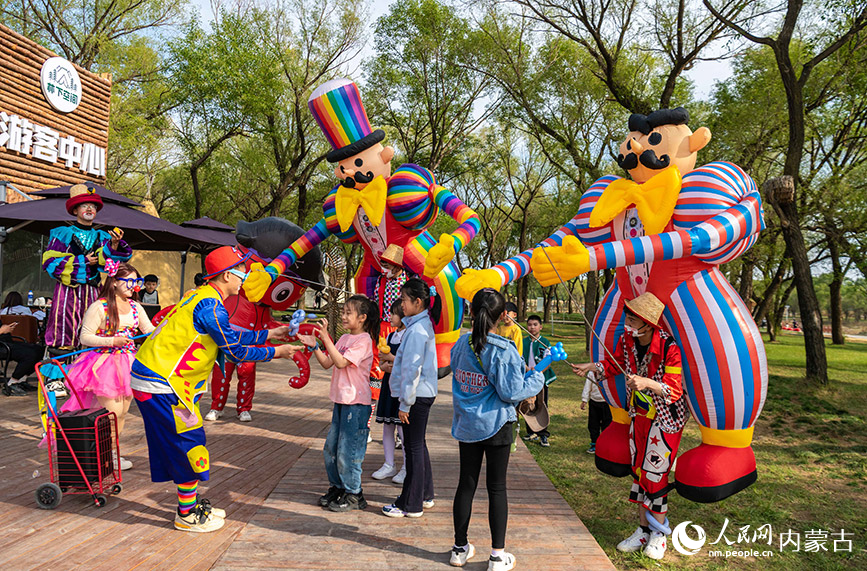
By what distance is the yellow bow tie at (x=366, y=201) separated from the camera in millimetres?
4656

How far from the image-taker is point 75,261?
5512 millimetres

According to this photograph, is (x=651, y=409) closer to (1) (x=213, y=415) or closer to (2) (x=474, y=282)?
(2) (x=474, y=282)

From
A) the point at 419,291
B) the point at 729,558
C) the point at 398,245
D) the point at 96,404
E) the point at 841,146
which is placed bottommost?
the point at 729,558

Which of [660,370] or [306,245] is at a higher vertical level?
[306,245]

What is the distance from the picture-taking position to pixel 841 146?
15.8 m

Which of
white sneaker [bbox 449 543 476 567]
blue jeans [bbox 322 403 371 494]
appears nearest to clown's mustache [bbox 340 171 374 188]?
blue jeans [bbox 322 403 371 494]

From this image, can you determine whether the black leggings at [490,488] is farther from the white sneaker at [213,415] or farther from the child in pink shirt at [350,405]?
the white sneaker at [213,415]

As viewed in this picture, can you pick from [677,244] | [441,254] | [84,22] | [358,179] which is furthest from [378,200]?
[84,22]

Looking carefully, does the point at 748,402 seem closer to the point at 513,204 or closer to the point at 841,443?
the point at 841,443

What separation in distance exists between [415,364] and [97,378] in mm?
2605

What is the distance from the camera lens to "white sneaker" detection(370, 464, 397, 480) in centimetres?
466

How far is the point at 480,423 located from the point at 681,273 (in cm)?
150

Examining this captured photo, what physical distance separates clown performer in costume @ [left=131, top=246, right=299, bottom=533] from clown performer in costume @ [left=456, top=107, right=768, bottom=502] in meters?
1.48

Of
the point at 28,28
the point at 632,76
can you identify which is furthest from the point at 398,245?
the point at 28,28
